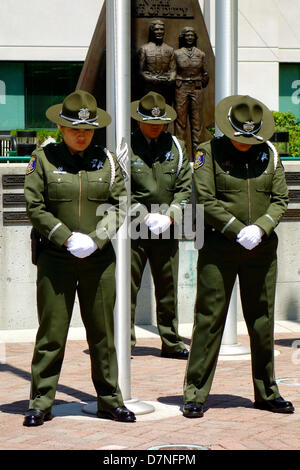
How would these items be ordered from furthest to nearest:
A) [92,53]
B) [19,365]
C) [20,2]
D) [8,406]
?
[20,2] < [92,53] < [19,365] < [8,406]

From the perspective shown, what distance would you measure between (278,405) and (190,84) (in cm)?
547

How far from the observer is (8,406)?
270 inches

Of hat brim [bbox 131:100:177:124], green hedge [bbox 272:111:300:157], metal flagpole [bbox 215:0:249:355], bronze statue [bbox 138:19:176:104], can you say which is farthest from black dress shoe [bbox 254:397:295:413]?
green hedge [bbox 272:111:300:157]

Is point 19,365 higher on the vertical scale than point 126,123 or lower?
lower

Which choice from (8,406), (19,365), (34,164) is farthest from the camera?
(19,365)

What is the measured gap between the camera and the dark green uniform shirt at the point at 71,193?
20.2 feet

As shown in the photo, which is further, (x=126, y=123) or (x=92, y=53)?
(x=92, y=53)

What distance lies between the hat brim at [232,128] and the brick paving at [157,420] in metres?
1.81

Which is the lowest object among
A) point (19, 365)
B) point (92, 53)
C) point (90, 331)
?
point (19, 365)

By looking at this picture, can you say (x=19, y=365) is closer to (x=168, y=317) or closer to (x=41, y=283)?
(x=168, y=317)

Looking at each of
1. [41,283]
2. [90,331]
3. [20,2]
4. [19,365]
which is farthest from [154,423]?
[20,2]

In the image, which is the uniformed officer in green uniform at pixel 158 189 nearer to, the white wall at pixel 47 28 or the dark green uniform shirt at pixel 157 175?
the dark green uniform shirt at pixel 157 175

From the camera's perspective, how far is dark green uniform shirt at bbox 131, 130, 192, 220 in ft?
28.5

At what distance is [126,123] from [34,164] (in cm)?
71
